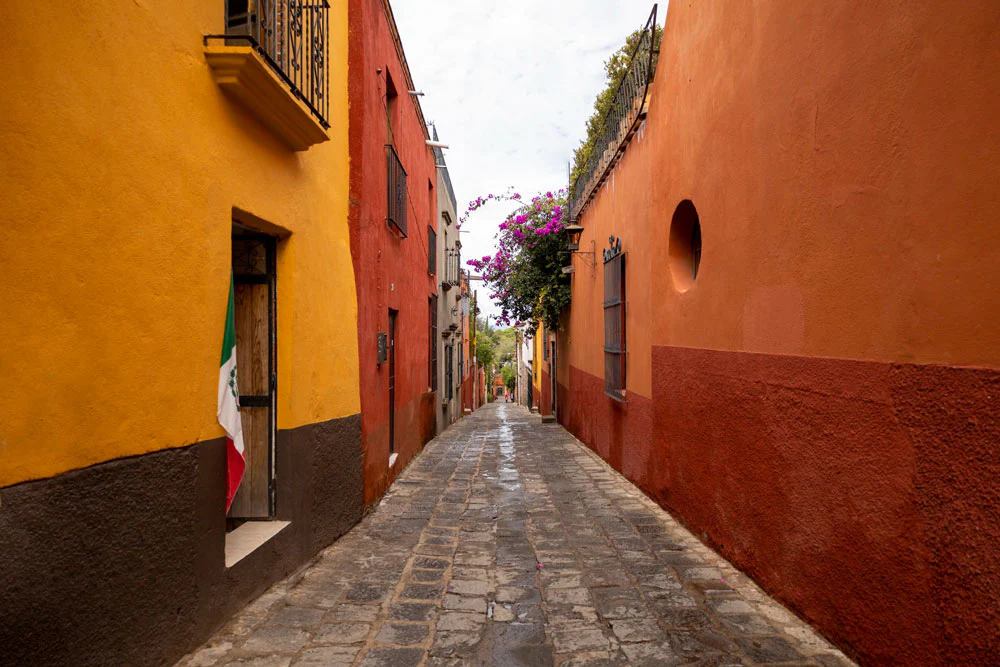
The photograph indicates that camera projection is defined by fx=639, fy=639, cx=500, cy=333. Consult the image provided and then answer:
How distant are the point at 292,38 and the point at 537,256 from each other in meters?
9.90

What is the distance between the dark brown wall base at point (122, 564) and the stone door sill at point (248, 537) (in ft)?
0.17

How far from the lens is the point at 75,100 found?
95.1 inches

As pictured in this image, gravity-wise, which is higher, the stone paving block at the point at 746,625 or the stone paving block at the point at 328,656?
the stone paving block at the point at 328,656

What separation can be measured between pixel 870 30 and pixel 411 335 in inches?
304

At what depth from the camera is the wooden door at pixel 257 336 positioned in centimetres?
438

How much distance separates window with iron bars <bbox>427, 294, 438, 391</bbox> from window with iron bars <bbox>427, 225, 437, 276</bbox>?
0.58 m

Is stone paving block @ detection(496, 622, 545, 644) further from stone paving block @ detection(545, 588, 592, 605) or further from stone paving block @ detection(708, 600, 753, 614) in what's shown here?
stone paving block @ detection(708, 600, 753, 614)

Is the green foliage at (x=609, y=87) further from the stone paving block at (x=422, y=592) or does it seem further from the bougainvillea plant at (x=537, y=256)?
the stone paving block at (x=422, y=592)

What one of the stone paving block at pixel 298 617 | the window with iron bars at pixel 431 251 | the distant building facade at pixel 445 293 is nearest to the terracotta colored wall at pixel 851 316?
the stone paving block at pixel 298 617

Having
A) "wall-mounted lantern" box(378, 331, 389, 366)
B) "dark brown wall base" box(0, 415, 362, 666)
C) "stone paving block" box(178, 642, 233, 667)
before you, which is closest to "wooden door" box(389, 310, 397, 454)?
"wall-mounted lantern" box(378, 331, 389, 366)

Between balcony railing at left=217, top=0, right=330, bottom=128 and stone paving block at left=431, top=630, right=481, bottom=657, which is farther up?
balcony railing at left=217, top=0, right=330, bottom=128

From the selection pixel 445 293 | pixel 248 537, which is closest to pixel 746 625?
pixel 248 537

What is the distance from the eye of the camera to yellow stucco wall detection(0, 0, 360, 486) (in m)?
2.19

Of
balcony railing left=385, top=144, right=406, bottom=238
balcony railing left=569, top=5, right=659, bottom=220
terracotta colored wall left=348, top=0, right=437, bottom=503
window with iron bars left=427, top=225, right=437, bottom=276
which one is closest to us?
terracotta colored wall left=348, top=0, right=437, bottom=503
